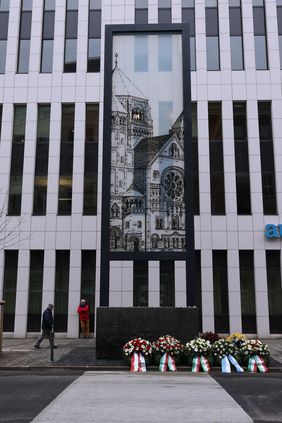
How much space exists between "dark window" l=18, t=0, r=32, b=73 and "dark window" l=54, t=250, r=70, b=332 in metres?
11.3

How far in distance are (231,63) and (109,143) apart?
39.2 feet

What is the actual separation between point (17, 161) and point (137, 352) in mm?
14647

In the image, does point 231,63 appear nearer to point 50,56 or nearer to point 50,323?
point 50,56

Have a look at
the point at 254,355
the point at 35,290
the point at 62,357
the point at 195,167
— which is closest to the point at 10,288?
the point at 35,290

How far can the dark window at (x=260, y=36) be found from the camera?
2466 cm

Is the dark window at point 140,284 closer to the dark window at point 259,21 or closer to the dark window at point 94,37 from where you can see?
the dark window at point 94,37

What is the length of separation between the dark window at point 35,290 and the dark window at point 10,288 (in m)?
0.84

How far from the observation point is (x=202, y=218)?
907 inches

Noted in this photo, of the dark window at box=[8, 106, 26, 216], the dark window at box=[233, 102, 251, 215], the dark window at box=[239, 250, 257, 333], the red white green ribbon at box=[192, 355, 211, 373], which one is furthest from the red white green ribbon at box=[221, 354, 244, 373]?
the dark window at box=[8, 106, 26, 216]

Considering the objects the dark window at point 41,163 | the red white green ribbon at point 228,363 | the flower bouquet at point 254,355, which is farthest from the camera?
the dark window at point 41,163

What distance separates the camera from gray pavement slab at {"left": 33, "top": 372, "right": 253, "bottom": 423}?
7.15m

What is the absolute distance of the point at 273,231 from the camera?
2256 cm

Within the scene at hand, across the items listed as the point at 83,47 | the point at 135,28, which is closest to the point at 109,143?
the point at 135,28

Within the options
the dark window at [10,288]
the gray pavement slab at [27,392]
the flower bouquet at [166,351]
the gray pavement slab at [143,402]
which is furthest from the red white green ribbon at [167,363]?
the dark window at [10,288]
